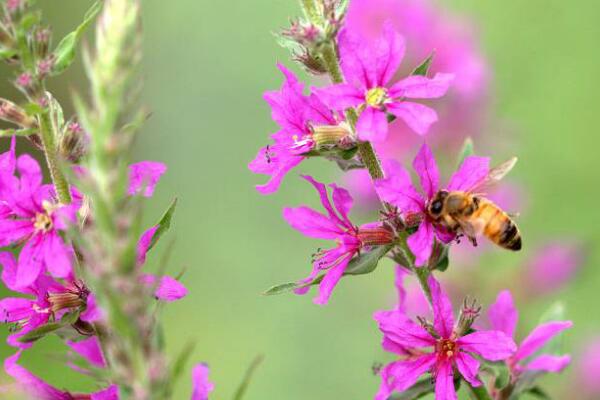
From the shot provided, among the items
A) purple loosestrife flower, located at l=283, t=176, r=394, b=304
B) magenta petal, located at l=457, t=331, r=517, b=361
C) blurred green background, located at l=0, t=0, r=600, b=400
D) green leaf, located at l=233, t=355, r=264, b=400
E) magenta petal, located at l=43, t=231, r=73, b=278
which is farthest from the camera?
blurred green background, located at l=0, t=0, r=600, b=400

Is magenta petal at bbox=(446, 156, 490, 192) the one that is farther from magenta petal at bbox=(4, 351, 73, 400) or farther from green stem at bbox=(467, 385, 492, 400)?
magenta petal at bbox=(4, 351, 73, 400)

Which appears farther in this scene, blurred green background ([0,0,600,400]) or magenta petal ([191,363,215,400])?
blurred green background ([0,0,600,400])

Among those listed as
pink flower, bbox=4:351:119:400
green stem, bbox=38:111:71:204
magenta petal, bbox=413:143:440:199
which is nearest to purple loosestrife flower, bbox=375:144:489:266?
magenta petal, bbox=413:143:440:199

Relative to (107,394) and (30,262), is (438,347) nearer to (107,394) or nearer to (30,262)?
(107,394)

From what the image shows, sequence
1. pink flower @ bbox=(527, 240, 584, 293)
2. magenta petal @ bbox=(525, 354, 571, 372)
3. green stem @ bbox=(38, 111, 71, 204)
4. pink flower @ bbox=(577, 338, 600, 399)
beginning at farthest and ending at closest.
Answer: pink flower @ bbox=(527, 240, 584, 293), pink flower @ bbox=(577, 338, 600, 399), magenta petal @ bbox=(525, 354, 571, 372), green stem @ bbox=(38, 111, 71, 204)

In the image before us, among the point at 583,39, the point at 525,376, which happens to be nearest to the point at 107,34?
the point at 525,376

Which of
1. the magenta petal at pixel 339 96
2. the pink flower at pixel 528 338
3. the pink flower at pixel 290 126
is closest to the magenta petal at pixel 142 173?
the pink flower at pixel 290 126

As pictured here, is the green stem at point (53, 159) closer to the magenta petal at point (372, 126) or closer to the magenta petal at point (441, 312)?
the magenta petal at point (372, 126)
